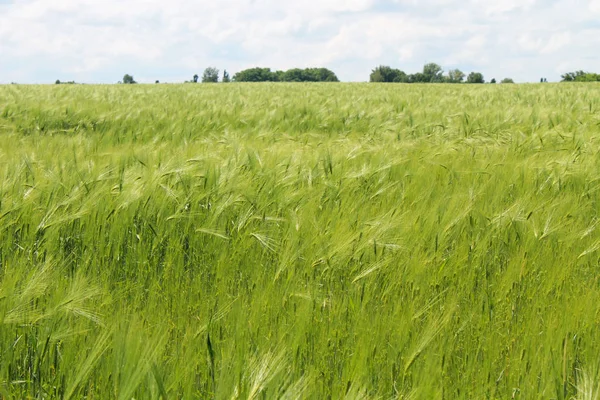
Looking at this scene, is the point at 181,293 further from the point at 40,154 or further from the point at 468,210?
the point at 40,154

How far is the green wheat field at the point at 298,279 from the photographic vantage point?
1.32m

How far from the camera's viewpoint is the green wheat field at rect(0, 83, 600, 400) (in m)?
1.32

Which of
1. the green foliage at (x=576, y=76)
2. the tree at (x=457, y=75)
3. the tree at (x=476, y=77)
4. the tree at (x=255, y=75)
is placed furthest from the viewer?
the tree at (x=457, y=75)

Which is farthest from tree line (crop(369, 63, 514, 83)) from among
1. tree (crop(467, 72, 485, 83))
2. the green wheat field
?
the green wheat field

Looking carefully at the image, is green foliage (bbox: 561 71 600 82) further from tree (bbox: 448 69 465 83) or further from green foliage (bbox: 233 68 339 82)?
tree (bbox: 448 69 465 83)

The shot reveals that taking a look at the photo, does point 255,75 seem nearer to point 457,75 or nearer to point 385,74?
point 385,74

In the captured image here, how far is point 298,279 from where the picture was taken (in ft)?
5.97

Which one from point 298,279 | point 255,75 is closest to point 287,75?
point 255,75

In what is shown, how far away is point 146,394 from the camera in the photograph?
1.12 m

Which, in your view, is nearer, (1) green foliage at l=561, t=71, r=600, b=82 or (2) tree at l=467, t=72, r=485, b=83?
(1) green foliage at l=561, t=71, r=600, b=82

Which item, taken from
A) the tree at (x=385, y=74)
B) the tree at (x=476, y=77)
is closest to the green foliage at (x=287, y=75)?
the tree at (x=385, y=74)

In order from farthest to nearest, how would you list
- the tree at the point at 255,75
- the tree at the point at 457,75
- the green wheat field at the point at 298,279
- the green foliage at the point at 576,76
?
the tree at the point at 457,75
the tree at the point at 255,75
the green foliage at the point at 576,76
the green wheat field at the point at 298,279

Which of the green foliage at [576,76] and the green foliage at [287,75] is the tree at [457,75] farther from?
the green foliage at [576,76]

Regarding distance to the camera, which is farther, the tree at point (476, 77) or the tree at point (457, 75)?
the tree at point (457, 75)
